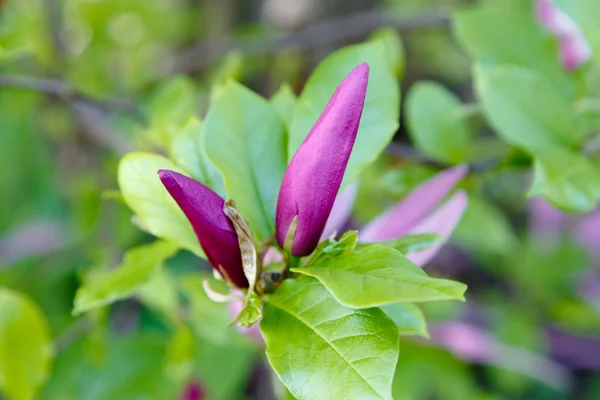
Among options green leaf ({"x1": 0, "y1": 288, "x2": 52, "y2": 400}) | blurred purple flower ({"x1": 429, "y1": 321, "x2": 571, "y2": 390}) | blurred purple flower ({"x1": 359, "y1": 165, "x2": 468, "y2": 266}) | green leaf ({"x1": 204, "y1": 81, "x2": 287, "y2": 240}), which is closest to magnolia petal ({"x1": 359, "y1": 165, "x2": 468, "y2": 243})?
blurred purple flower ({"x1": 359, "y1": 165, "x2": 468, "y2": 266})

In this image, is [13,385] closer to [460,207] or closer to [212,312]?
[212,312]

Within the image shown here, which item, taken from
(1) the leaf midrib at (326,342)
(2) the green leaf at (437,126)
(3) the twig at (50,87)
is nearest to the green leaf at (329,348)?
(1) the leaf midrib at (326,342)

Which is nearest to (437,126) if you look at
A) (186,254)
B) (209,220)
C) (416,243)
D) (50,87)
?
(416,243)

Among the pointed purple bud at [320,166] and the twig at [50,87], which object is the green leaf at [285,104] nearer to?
the pointed purple bud at [320,166]

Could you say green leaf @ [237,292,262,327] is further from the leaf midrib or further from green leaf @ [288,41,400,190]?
green leaf @ [288,41,400,190]

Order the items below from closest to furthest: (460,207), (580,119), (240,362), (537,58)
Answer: (460,207), (580,119), (537,58), (240,362)

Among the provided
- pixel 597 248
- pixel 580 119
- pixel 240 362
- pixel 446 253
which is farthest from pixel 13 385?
pixel 597 248
